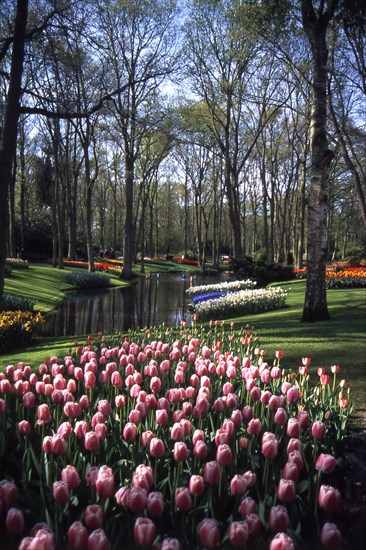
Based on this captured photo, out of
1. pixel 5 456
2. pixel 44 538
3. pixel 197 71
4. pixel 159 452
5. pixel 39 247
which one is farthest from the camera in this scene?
pixel 39 247

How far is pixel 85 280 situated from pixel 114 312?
9392mm

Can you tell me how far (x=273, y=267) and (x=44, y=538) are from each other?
2315 centimetres

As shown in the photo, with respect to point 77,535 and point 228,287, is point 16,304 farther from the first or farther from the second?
point 77,535

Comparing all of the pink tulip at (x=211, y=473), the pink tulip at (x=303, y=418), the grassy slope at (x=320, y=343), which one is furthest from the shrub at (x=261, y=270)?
the pink tulip at (x=211, y=473)

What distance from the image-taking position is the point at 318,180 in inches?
376

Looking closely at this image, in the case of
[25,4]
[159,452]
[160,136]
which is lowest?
[159,452]

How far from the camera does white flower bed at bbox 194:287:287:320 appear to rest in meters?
13.1

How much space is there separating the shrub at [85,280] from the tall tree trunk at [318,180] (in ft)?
57.7

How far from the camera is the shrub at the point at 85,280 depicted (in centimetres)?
2570

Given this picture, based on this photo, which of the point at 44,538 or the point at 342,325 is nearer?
the point at 44,538

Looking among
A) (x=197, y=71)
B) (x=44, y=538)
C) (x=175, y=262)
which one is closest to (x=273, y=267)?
(x=197, y=71)

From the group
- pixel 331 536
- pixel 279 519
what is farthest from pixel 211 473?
pixel 331 536

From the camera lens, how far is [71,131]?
108ft

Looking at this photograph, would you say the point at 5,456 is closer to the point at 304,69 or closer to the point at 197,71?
the point at 304,69
